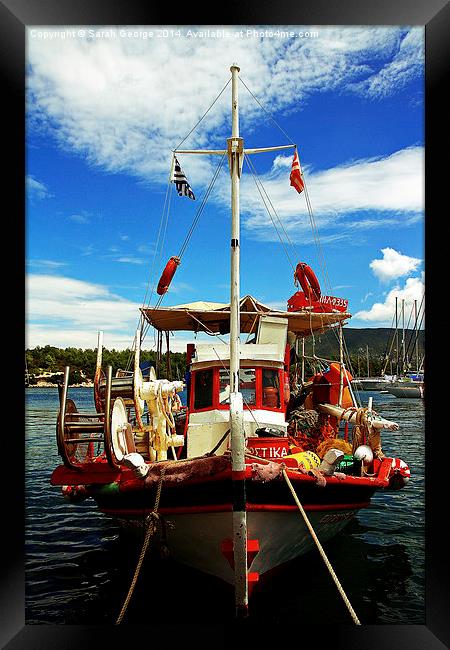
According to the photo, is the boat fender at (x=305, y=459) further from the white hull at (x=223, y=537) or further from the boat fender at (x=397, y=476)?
the boat fender at (x=397, y=476)

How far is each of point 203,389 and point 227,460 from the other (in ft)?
7.83

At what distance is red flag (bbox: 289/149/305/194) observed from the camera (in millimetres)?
7184

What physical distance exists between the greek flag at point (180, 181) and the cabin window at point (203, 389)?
2.49m

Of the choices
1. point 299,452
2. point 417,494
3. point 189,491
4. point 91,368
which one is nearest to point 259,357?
point 299,452

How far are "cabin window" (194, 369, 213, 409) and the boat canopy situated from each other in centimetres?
160

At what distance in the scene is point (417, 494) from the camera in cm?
1398

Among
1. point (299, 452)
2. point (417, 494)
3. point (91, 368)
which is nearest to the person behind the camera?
point (299, 452)

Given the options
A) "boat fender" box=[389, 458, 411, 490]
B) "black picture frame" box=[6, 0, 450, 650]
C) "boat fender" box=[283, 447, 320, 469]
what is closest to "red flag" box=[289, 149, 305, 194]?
"black picture frame" box=[6, 0, 450, 650]

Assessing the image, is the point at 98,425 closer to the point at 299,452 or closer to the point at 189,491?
the point at 189,491

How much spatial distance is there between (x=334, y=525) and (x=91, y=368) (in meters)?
4.60

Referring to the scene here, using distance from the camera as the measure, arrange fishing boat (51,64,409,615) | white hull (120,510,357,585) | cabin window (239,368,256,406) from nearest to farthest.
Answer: fishing boat (51,64,409,615)
white hull (120,510,357,585)
cabin window (239,368,256,406)

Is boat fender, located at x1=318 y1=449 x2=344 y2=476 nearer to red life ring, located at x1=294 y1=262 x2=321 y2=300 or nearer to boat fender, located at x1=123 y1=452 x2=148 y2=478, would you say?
boat fender, located at x1=123 y1=452 x2=148 y2=478
